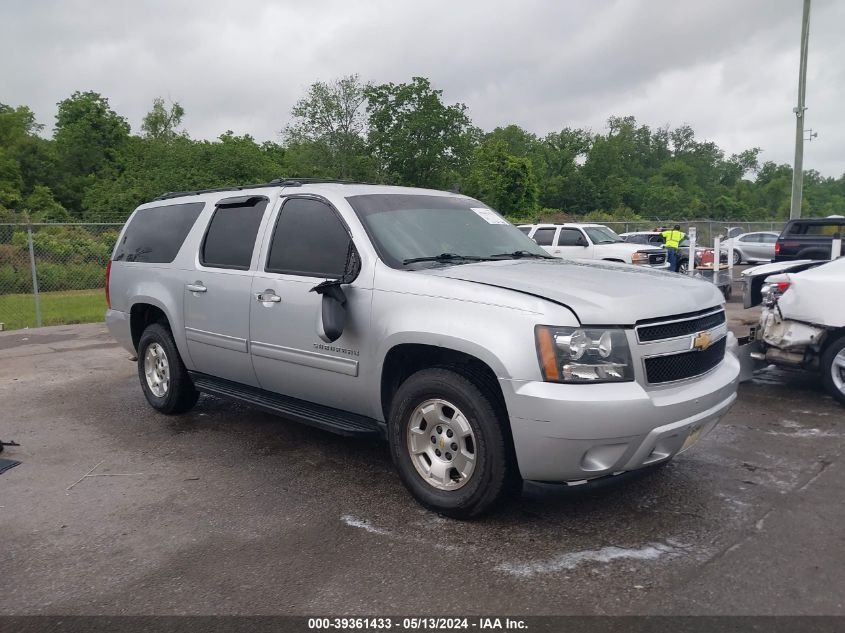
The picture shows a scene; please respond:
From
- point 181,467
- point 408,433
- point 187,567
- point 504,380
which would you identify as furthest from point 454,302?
point 181,467

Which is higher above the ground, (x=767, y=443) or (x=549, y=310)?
(x=549, y=310)

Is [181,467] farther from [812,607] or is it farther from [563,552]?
[812,607]

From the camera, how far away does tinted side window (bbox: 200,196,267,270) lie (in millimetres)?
5020

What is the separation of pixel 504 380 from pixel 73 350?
27.9 feet

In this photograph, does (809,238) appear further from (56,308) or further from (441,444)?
(56,308)

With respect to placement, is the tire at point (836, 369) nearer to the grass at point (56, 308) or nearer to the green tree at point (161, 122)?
the grass at point (56, 308)

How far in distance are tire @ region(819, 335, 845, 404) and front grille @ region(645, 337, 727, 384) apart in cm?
279

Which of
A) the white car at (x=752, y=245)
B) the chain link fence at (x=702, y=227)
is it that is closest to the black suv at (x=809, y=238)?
the chain link fence at (x=702, y=227)

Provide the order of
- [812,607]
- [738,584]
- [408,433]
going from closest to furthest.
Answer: [812,607]
[738,584]
[408,433]

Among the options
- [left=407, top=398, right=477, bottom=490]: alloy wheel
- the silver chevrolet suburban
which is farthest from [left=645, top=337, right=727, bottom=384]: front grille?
[left=407, top=398, right=477, bottom=490]: alloy wheel

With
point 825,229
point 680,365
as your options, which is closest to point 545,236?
point 825,229

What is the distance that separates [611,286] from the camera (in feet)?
12.2

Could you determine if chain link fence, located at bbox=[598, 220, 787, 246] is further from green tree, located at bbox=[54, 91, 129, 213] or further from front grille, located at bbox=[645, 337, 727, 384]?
green tree, located at bbox=[54, 91, 129, 213]

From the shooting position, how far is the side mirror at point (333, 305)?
158 inches
